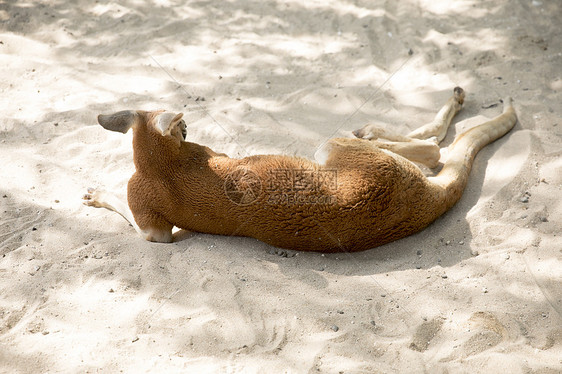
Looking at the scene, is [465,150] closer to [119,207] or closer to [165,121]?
A: [165,121]

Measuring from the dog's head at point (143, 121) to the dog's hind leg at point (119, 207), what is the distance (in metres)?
0.81

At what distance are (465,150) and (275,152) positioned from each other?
1.90 meters

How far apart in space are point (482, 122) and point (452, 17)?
7.76ft

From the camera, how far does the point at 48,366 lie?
3.38 metres

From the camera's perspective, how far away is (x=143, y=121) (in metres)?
4.26

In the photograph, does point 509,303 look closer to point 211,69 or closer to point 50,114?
point 211,69

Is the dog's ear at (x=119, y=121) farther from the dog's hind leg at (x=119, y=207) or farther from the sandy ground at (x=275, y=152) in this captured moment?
the sandy ground at (x=275, y=152)

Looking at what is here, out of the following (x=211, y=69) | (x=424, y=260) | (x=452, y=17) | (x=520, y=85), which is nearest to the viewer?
(x=424, y=260)

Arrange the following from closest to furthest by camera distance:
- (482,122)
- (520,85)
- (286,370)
→ (286,370) < (482,122) < (520,85)

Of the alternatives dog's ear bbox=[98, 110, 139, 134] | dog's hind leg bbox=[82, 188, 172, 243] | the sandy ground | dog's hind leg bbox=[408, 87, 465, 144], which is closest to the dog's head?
dog's ear bbox=[98, 110, 139, 134]

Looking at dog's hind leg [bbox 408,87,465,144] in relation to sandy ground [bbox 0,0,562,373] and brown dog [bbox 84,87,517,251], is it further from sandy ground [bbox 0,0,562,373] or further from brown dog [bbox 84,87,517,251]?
brown dog [bbox 84,87,517,251]

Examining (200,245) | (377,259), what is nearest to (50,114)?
(200,245)

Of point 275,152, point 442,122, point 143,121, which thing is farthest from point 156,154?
point 442,122

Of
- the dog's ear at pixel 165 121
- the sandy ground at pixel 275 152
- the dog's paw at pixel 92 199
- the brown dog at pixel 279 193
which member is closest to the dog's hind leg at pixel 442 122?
the sandy ground at pixel 275 152
